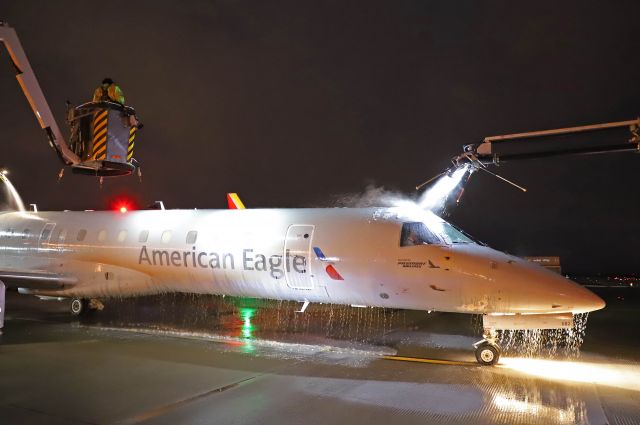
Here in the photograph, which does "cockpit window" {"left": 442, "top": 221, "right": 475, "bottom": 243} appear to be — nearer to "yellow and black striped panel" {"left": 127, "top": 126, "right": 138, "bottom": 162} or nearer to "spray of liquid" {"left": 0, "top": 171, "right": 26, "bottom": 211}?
"yellow and black striped panel" {"left": 127, "top": 126, "right": 138, "bottom": 162}

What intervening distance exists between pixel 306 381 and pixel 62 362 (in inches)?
172

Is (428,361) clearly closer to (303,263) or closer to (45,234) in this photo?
(303,263)

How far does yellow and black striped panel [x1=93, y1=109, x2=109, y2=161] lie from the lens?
485 inches

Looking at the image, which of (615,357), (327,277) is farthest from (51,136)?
(615,357)

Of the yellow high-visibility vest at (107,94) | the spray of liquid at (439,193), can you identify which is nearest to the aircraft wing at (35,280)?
the yellow high-visibility vest at (107,94)

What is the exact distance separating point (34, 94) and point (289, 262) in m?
8.72

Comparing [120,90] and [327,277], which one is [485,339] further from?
[120,90]

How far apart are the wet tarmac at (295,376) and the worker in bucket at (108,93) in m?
5.75

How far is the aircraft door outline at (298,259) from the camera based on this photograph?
9984 mm

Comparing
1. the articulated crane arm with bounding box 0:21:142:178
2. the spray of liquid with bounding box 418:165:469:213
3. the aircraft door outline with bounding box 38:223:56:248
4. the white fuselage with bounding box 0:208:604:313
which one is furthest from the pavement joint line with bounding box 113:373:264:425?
the aircraft door outline with bounding box 38:223:56:248

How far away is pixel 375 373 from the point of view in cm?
808

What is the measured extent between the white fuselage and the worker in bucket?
9.94ft

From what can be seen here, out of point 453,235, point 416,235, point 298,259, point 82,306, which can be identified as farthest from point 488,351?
point 82,306

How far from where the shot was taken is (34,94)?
13.2 m
